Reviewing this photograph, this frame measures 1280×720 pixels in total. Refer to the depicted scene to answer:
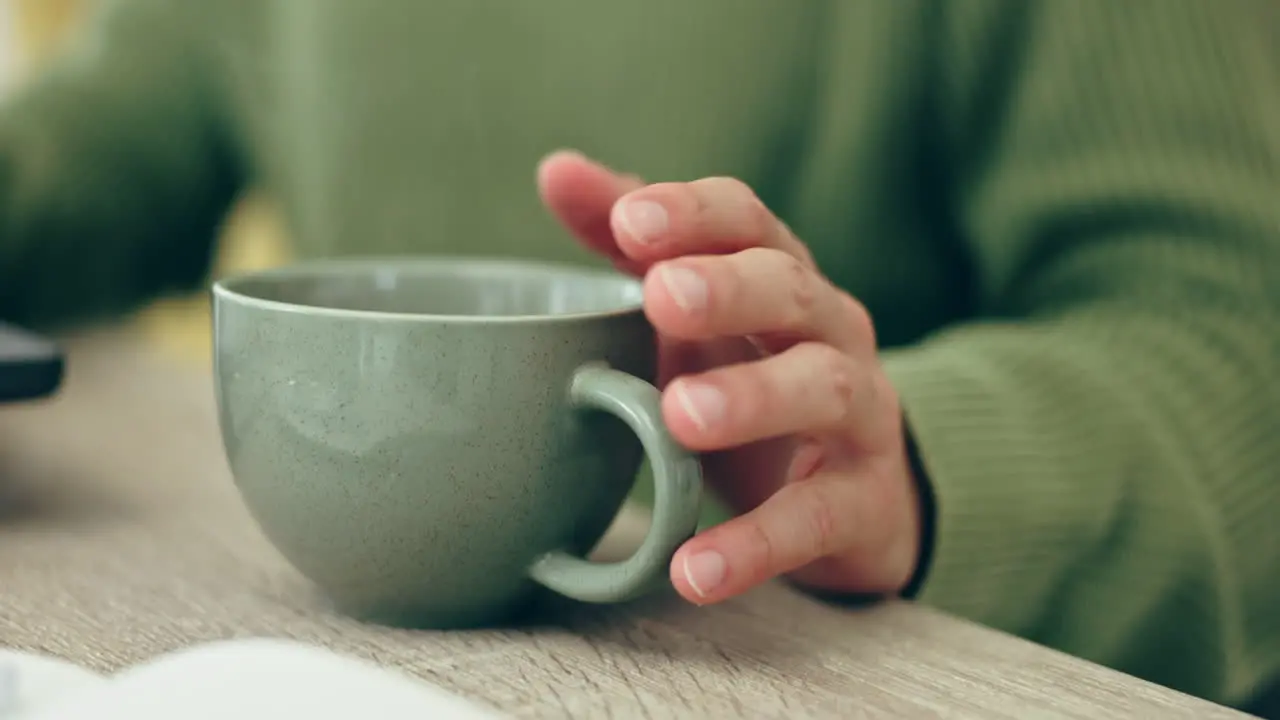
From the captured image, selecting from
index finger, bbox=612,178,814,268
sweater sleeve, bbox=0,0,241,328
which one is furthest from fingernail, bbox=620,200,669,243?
sweater sleeve, bbox=0,0,241,328

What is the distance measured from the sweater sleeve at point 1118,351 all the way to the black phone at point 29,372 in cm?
34

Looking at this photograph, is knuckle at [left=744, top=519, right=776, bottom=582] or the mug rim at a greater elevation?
the mug rim

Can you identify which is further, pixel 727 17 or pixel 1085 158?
pixel 727 17

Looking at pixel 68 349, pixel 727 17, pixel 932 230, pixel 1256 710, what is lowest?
pixel 1256 710

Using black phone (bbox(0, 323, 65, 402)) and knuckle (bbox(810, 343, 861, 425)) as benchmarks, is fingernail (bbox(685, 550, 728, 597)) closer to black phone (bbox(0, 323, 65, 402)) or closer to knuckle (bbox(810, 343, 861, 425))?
knuckle (bbox(810, 343, 861, 425))

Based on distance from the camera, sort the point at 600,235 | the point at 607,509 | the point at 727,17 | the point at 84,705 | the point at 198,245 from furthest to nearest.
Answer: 1. the point at 198,245
2. the point at 727,17
3. the point at 600,235
4. the point at 607,509
5. the point at 84,705

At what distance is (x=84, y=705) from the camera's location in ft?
0.76

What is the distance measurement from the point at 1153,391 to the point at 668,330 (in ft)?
0.94

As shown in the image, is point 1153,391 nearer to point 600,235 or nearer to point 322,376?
point 600,235

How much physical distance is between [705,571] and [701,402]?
50 millimetres

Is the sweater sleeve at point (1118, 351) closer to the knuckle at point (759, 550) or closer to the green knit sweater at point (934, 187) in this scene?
the green knit sweater at point (934, 187)

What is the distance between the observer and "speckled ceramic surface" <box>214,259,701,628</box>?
0.99 ft

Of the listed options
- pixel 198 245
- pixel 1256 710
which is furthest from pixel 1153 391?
pixel 198 245

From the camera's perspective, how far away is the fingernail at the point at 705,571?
31 centimetres
